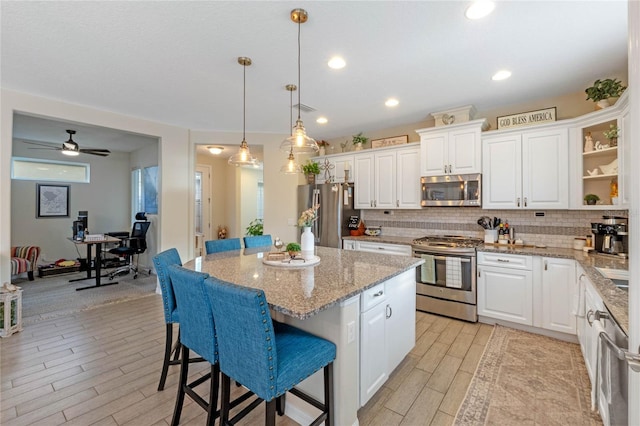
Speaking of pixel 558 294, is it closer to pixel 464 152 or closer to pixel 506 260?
pixel 506 260

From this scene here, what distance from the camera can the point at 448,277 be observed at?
11.5 ft

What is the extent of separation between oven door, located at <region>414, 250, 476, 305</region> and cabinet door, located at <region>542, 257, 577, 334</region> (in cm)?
67

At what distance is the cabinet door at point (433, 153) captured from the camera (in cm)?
382

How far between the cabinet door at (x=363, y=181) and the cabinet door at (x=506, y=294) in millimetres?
1941

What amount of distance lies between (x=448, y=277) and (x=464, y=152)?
161 centimetres

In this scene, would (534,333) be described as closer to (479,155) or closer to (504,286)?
(504,286)

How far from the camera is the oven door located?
3.37m

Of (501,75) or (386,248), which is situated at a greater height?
(501,75)

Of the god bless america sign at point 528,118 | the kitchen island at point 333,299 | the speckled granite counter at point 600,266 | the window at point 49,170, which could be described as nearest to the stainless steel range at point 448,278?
the speckled granite counter at point 600,266

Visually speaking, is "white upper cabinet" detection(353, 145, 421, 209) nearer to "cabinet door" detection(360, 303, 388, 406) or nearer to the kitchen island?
the kitchen island

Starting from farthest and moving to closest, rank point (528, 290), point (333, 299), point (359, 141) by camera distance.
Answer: point (359, 141) → point (528, 290) → point (333, 299)

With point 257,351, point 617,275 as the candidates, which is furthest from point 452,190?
point 257,351

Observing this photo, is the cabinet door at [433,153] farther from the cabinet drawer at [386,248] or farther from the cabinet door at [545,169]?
the cabinet drawer at [386,248]

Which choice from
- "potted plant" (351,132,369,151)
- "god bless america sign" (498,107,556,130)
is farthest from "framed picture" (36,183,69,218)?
"god bless america sign" (498,107,556,130)
